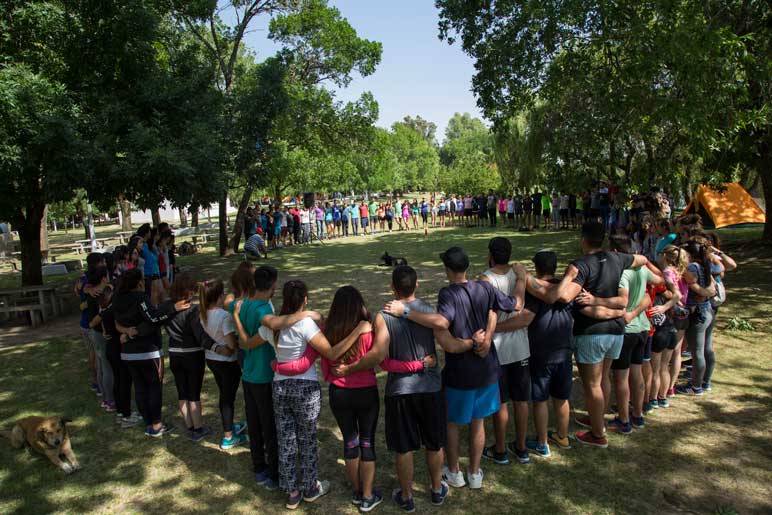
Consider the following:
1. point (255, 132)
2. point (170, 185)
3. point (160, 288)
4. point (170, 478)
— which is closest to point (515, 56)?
point (255, 132)

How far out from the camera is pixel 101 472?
4.32 meters

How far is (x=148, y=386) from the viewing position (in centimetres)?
476

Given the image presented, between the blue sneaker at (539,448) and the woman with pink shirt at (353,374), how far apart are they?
1487mm

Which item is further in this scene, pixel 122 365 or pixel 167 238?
pixel 167 238

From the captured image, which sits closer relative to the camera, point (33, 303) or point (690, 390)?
point (690, 390)

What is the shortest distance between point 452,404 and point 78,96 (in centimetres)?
903

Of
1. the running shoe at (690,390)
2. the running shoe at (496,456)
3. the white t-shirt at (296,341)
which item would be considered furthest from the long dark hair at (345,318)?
the running shoe at (690,390)

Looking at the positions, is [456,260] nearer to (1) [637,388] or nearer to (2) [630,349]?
(2) [630,349]

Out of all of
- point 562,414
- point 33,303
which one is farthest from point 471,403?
point 33,303

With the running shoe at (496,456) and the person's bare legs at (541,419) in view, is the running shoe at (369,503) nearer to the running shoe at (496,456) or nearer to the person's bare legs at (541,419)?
the running shoe at (496,456)

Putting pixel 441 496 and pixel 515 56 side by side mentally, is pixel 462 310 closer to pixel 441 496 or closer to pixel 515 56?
pixel 441 496

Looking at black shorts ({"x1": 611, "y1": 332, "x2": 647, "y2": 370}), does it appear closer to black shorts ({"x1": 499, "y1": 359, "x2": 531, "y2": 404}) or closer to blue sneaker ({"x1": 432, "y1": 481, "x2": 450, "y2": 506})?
black shorts ({"x1": 499, "y1": 359, "x2": 531, "y2": 404})

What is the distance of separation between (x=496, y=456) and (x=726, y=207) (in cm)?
1623

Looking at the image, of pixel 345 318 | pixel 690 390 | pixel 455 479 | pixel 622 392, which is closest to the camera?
pixel 345 318
